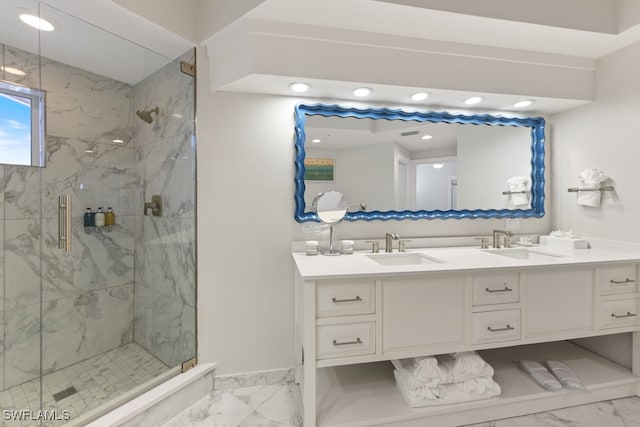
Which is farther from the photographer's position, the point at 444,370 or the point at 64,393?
the point at 64,393

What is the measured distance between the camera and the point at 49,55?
1.88 m

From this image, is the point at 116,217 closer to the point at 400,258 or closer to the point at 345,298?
the point at 345,298

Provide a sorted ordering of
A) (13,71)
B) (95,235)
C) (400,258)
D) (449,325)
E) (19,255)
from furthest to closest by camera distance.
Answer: (95,235) < (400,258) < (19,255) < (13,71) < (449,325)

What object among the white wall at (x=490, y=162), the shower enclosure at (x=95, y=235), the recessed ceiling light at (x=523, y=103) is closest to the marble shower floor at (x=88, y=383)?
the shower enclosure at (x=95, y=235)

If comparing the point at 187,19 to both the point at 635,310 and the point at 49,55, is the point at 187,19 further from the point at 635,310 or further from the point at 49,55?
the point at 635,310

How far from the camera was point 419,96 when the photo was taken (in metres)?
1.97

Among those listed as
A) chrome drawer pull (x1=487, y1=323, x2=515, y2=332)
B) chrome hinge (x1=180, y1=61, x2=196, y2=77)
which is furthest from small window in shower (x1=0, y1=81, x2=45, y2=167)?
chrome drawer pull (x1=487, y1=323, x2=515, y2=332)

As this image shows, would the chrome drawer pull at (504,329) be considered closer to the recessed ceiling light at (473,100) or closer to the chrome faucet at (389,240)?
the chrome faucet at (389,240)

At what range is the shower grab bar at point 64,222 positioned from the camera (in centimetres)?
173

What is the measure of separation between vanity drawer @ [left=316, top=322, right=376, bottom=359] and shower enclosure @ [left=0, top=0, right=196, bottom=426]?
0.97 meters

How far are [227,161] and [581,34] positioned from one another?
7.49 feet

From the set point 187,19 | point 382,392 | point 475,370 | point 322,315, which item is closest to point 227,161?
point 187,19

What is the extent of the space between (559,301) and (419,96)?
4.87ft

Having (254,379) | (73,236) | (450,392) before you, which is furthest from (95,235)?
(450,392)
